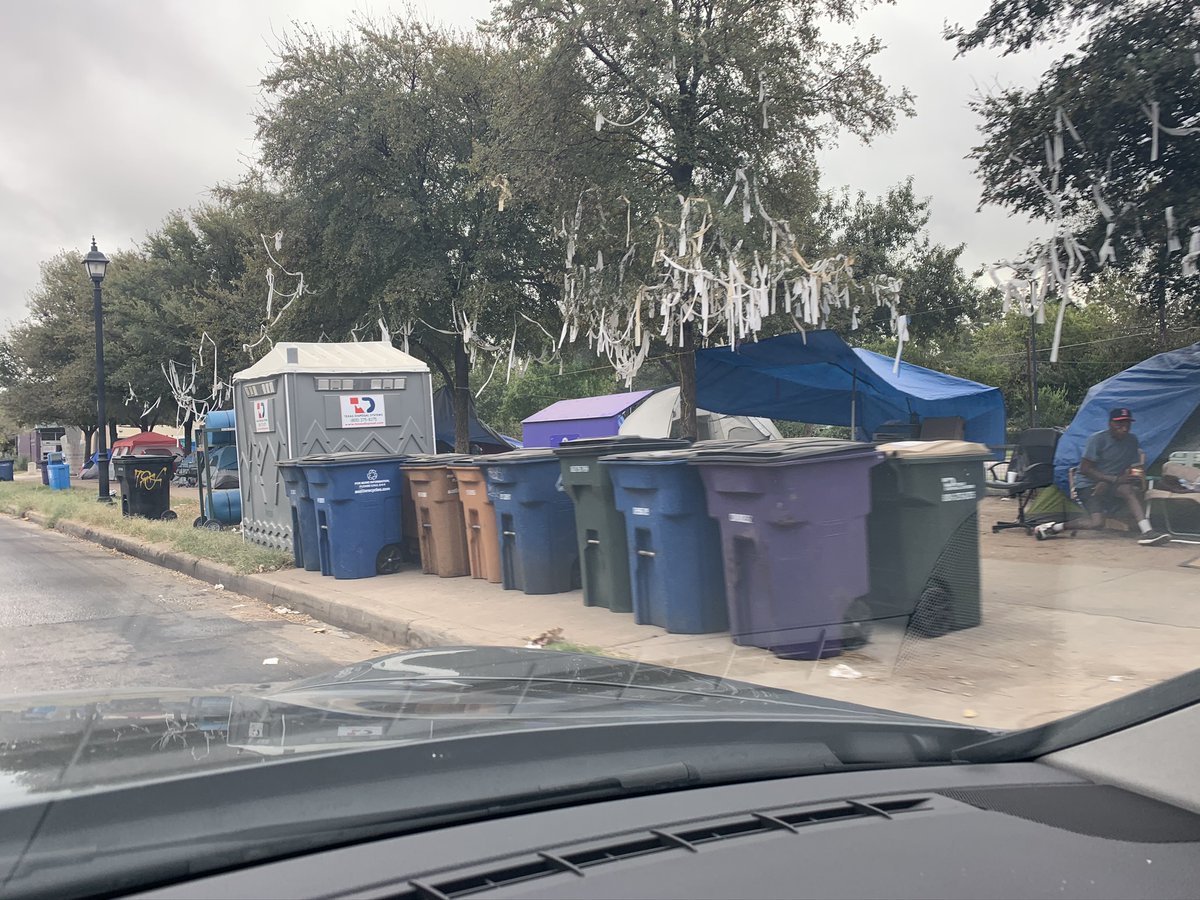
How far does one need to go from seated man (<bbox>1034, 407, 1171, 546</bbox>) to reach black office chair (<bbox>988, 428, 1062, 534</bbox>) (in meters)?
0.75

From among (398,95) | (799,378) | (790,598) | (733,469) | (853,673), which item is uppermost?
(398,95)

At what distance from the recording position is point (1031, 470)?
12.0 meters

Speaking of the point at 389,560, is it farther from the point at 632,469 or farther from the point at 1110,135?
the point at 1110,135

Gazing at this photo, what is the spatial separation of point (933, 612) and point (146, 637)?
6.44 m

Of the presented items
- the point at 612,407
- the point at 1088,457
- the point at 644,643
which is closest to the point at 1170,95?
the point at 1088,457

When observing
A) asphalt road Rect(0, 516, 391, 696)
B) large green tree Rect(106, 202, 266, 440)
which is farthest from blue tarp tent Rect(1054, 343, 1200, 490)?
large green tree Rect(106, 202, 266, 440)

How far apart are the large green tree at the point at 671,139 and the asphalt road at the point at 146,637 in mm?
6025

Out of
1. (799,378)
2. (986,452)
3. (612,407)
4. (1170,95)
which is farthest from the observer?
(612,407)

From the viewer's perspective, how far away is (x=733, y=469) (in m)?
6.17

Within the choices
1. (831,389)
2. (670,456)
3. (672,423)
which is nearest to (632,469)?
(670,456)

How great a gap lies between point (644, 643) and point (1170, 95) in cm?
895

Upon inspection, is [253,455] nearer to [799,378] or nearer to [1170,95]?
[799,378]

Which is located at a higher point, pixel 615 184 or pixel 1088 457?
pixel 615 184

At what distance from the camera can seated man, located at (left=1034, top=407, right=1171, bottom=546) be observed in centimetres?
1065
